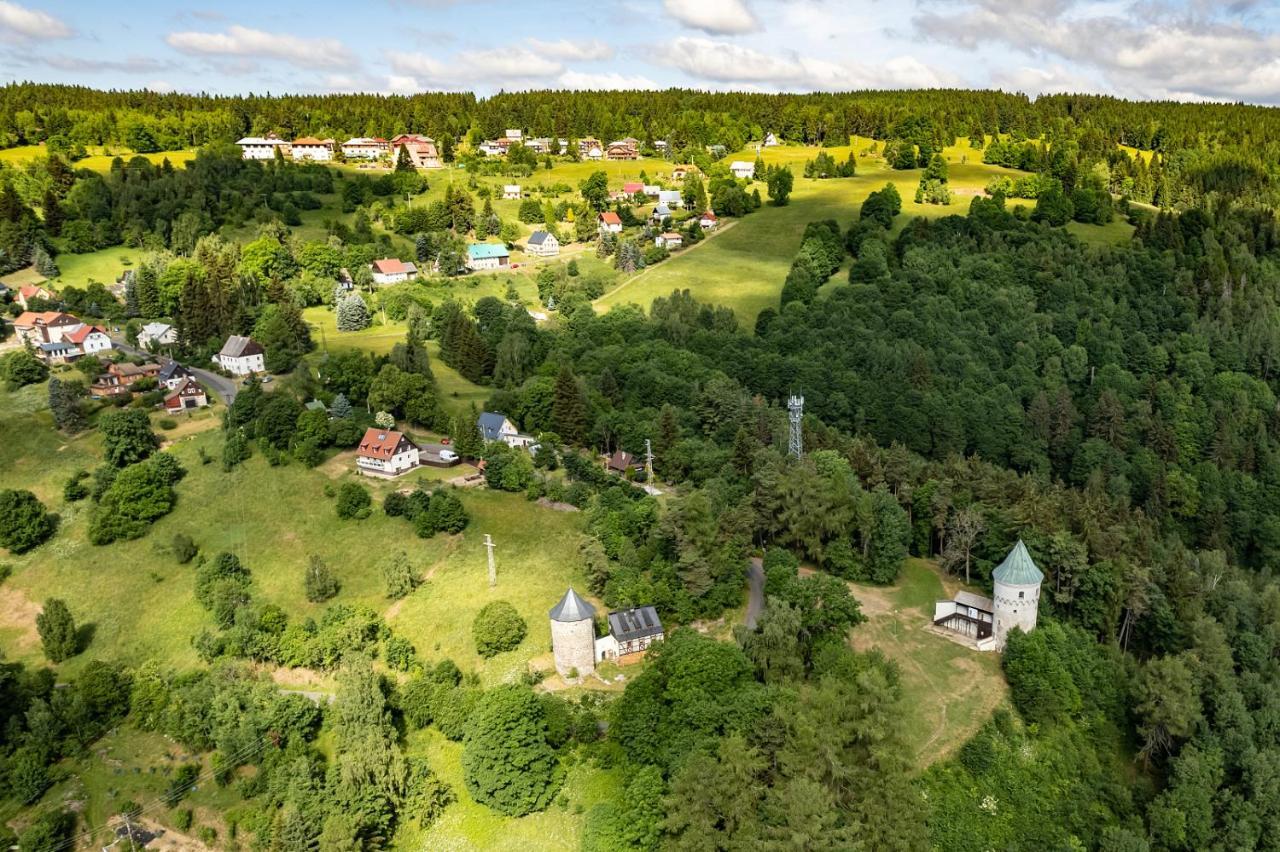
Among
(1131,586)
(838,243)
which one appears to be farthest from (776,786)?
(838,243)

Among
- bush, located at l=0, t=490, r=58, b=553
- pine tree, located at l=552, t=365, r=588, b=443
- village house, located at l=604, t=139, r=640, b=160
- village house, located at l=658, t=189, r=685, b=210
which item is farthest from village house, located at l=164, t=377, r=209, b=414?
village house, located at l=604, t=139, r=640, b=160

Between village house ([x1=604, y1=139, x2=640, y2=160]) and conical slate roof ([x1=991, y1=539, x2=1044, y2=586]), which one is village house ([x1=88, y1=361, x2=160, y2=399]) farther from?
village house ([x1=604, y1=139, x2=640, y2=160])

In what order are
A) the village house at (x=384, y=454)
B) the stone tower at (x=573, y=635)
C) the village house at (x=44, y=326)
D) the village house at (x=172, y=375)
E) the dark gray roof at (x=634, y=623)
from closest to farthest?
the stone tower at (x=573, y=635) → the dark gray roof at (x=634, y=623) → the village house at (x=384, y=454) → the village house at (x=172, y=375) → the village house at (x=44, y=326)

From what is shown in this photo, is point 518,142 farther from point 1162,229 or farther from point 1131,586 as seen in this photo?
point 1131,586

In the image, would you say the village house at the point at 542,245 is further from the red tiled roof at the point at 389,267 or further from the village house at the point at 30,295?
the village house at the point at 30,295

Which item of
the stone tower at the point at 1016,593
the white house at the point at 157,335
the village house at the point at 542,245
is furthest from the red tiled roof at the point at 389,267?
the stone tower at the point at 1016,593

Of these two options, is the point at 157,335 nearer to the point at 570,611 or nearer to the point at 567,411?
the point at 567,411

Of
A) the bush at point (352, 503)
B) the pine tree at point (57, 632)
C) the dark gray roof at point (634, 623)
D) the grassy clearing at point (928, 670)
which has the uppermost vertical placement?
the bush at point (352, 503)
